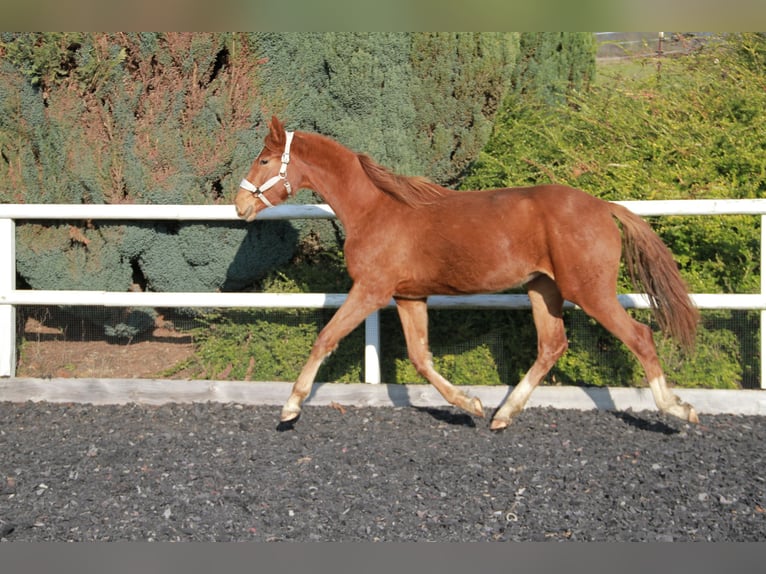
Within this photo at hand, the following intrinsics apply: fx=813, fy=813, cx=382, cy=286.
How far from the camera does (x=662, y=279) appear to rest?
17.3 ft

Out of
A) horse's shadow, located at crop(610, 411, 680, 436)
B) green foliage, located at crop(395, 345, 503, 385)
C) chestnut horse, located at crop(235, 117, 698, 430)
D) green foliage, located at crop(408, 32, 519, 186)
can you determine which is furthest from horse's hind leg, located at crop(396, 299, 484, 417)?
green foliage, located at crop(408, 32, 519, 186)

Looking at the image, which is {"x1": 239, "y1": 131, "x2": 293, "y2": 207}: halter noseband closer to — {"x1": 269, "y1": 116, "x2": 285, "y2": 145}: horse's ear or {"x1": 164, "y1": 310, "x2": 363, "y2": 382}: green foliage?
{"x1": 269, "y1": 116, "x2": 285, "y2": 145}: horse's ear

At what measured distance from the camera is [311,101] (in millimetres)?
6926

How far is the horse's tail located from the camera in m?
5.26

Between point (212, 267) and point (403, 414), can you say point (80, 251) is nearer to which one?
point (212, 267)

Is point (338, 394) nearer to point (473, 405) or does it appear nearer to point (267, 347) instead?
point (267, 347)

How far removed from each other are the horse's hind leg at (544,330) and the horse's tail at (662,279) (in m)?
0.61

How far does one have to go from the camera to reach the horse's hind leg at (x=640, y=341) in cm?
511

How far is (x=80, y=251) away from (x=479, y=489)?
421 cm

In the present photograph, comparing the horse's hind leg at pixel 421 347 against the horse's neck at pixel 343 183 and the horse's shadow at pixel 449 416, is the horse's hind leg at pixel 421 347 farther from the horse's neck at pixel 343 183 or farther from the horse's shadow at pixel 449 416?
the horse's neck at pixel 343 183

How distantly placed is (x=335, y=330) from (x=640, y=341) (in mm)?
1955

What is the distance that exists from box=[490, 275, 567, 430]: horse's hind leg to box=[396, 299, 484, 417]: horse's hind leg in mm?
329

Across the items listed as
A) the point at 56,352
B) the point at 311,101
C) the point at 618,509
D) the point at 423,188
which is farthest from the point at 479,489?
the point at 56,352

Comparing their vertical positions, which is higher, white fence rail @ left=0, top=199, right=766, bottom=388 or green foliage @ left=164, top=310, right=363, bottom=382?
white fence rail @ left=0, top=199, right=766, bottom=388
